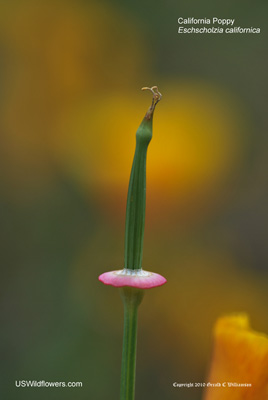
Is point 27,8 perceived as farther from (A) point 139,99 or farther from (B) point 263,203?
(B) point 263,203

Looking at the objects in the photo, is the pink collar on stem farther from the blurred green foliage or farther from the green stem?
the blurred green foliage

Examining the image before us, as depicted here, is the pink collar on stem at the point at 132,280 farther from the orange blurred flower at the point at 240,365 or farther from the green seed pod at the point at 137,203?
the orange blurred flower at the point at 240,365

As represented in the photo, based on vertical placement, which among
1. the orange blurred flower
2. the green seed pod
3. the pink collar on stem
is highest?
the green seed pod

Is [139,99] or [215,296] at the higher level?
[139,99]

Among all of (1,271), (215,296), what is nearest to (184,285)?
(215,296)

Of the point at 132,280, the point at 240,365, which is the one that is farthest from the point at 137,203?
the point at 240,365

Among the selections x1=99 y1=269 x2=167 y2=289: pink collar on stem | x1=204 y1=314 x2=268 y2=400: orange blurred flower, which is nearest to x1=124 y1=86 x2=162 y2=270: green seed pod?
x1=99 y1=269 x2=167 y2=289: pink collar on stem
